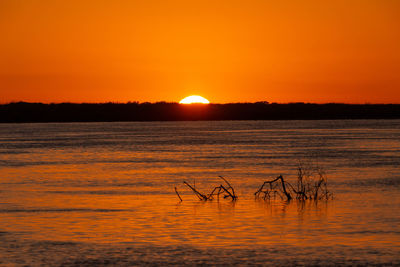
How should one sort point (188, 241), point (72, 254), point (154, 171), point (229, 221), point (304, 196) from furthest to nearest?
point (154, 171) < point (304, 196) < point (229, 221) < point (188, 241) < point (72, 254)

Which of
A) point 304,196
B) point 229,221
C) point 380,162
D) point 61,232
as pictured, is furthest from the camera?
point 380,162

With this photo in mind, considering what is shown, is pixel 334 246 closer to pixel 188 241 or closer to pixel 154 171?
pixel 188 241

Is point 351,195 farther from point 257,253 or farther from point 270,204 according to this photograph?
point 257,253

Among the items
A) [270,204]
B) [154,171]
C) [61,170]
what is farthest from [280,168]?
[270,204]

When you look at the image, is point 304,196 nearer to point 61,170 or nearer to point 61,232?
Result: point 61,232

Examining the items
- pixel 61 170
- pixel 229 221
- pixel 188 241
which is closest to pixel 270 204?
pixel 229 221

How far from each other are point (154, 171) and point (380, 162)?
57.4 feet

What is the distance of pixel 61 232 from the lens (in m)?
24.3

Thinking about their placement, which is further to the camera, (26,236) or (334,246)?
(26,236)

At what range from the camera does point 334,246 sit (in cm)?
2161

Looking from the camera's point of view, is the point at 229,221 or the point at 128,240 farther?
the point at 229,221

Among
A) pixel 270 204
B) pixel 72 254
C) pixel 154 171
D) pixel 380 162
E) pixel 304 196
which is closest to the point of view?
pixel 72 254

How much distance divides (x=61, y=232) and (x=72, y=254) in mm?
3665

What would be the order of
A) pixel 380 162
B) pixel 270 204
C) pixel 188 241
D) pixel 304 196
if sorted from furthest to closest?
pixel 380 162, pixel 304 196, pixel 270 204, pixel 188 241
